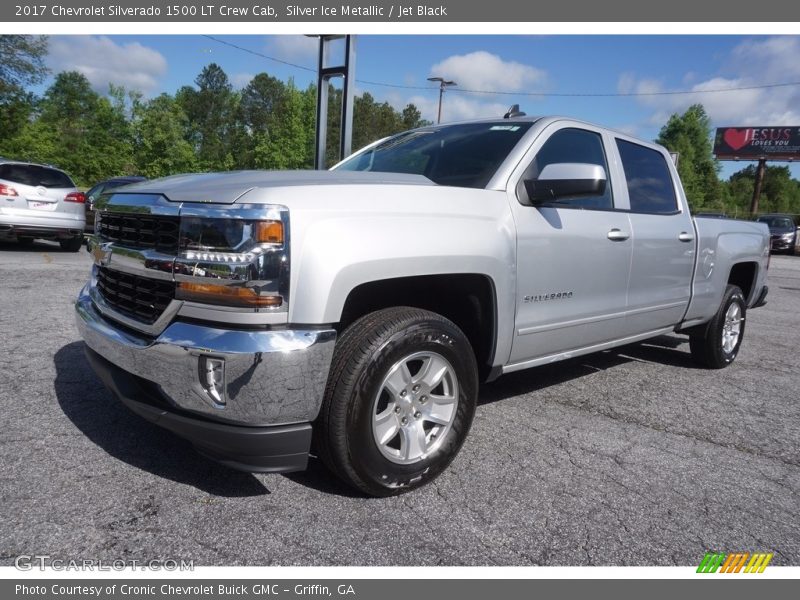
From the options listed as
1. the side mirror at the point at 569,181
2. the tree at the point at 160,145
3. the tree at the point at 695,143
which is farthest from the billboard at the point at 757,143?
the side mirror at the point at 569,181

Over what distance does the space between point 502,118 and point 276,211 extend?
6.97ft

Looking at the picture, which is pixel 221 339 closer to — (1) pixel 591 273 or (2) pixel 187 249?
(2) pixel 187 249

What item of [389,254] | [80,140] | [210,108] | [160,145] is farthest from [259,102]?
[389,254]

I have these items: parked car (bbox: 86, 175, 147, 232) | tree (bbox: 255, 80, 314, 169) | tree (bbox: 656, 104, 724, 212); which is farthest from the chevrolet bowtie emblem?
tree (bbox: 656, 104, 724, 212)

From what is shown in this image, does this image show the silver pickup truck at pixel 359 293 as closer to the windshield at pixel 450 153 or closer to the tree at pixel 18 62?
the windshield at pixel 450 153

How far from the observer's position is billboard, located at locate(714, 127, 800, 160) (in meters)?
46.2

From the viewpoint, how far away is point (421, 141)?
3797mm

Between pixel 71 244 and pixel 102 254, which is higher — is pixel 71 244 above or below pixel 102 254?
below

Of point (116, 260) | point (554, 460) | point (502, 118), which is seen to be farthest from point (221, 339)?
point (502, 118)

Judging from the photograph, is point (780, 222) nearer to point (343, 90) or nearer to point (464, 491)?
point (343, 90)

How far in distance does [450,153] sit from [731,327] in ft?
11.5

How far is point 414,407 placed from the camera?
2613mm

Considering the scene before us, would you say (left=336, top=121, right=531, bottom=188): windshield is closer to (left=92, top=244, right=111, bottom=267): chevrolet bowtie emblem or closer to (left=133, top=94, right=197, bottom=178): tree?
(left=92, top=244, right=111, bottom=267): chevrolet bowtie emblem

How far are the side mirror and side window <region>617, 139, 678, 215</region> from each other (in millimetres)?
1174
